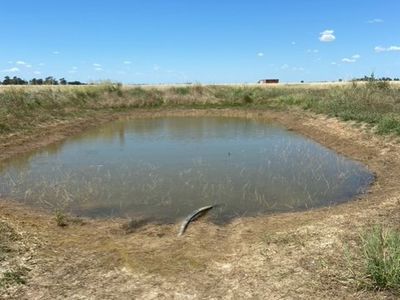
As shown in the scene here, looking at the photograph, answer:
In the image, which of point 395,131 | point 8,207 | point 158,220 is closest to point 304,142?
point 395,131

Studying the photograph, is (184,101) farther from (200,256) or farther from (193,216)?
(200,256)

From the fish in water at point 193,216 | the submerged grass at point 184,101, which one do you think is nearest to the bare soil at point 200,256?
the fish in water at point 193,216

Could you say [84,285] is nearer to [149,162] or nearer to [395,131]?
[149,162]

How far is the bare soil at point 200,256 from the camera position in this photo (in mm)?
4888

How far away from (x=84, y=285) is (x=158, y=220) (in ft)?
8.29

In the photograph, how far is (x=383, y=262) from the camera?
4.66m

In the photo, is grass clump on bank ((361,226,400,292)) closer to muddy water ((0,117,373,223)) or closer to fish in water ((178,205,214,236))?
fish in water ((178,205,214,236))

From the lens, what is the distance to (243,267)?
17.8 ft

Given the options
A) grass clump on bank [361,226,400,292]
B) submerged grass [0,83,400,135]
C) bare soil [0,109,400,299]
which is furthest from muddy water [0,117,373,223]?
grass clump on bank [361,226,400,292]

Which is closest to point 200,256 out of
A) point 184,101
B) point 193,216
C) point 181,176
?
point 193,216

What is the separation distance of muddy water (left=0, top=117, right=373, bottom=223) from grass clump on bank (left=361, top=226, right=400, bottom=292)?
2927mm

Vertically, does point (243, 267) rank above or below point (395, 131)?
below

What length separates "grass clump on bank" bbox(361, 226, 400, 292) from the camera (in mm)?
4574

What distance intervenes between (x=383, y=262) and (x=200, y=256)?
2280 millimetres
